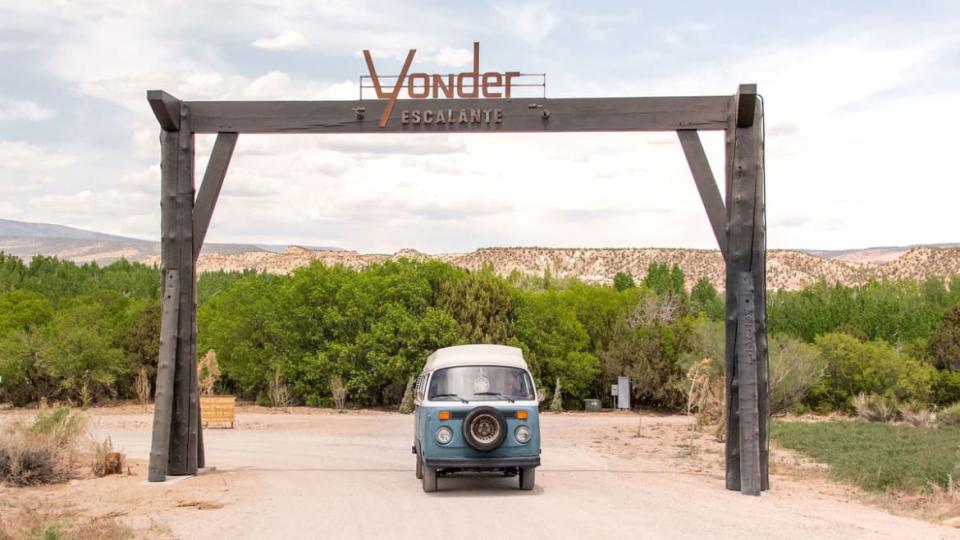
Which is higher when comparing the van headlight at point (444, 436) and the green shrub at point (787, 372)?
the green shrub at point (787, 372)

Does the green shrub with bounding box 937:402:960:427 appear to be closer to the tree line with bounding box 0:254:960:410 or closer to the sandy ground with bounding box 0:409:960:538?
the tree line with bounding box 0:254:960:410

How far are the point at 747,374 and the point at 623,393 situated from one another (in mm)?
35108

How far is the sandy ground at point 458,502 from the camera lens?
11.4 m

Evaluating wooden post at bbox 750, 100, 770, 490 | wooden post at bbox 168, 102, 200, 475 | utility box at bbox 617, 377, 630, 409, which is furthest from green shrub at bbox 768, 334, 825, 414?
wooden post at bbox 168, 102, 200, 475

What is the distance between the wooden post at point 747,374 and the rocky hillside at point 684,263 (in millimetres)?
128012

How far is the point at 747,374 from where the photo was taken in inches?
596

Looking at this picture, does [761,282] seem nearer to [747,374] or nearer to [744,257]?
[744,257]

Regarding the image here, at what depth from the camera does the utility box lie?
49750 millimetres

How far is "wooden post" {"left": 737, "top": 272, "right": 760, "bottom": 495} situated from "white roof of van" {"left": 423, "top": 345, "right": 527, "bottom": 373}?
10.5 ft

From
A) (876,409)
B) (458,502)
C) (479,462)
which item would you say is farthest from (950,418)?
(458,502)

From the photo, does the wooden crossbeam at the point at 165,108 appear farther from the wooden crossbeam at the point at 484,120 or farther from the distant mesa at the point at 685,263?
the distant mesa at the point at 685,263

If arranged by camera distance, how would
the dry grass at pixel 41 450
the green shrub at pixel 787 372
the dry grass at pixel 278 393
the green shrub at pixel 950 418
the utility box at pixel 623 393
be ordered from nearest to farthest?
the dry grass at pixel 41 450 → the green shrub at pixel 950 418 → the green shrub at pixel 787 372 → the dry grass at pixel 278 393 → the utility box at pixel 623 393

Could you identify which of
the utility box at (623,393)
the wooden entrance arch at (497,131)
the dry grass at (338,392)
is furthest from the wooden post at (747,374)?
the utility box at (623,393)

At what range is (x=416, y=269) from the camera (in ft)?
160
